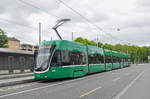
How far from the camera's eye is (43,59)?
45.9 feet

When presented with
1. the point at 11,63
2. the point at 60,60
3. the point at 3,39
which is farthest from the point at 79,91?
the point at 3,39

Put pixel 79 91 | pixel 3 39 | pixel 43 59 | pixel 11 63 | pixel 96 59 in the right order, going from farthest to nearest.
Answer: pixel 3 39 → pixel 11 63 → pixel 96 59 → pixel 43 59 → pixel 79 91

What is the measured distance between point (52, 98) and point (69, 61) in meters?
A: 8.20

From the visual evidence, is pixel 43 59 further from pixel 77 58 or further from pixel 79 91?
pixel 79 91

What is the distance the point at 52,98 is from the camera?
7.67 m

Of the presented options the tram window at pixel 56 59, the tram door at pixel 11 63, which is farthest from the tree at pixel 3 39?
the tram window at pixel 56 59

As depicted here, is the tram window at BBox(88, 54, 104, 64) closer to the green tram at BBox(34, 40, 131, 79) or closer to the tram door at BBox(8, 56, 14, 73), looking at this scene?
the green tram at BBox(34, 40, 131, 79)

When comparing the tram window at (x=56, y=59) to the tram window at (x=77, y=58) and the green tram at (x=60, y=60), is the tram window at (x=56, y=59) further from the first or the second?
the tram window at (x=77, y=58)

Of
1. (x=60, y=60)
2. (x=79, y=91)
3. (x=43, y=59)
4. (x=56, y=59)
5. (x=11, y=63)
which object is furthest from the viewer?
(x=11, y=63)

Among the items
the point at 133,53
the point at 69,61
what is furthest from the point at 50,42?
the point at 133,53

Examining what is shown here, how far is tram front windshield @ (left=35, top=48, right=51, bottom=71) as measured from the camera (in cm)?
1376

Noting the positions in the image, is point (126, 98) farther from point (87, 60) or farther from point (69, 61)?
point (87, 60)

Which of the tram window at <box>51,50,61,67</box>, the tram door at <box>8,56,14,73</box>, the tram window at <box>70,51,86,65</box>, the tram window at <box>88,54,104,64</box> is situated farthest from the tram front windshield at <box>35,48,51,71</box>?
the tram door at <box>8,56,14,73</box>

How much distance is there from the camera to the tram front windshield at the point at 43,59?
45.1ft
